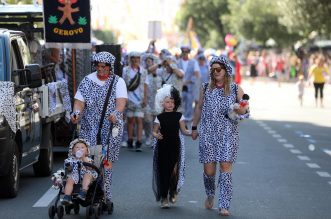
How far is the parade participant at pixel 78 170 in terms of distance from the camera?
33.7ft

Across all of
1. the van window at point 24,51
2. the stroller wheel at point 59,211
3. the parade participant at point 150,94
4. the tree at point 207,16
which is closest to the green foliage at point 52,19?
the parade participant at point 150,94

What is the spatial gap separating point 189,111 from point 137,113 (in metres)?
6.82

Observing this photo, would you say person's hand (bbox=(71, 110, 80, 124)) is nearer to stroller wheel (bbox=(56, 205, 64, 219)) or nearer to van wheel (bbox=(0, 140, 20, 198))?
stroller wheel (bbox=(56, 205, 64, 219))

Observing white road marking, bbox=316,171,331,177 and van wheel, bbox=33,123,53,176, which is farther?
white road marking, bbox=316,171,331,177

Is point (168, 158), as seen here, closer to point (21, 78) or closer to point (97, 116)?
point (97, 116)

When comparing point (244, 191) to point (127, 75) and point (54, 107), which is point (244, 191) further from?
point (127, 75)

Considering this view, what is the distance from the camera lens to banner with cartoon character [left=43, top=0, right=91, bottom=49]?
17438mm

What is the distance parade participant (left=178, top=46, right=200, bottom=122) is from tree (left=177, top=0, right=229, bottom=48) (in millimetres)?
65772

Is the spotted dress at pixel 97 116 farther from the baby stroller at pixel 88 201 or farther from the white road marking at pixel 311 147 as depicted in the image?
the white road marking at pixel 311 147

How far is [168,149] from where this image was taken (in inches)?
461

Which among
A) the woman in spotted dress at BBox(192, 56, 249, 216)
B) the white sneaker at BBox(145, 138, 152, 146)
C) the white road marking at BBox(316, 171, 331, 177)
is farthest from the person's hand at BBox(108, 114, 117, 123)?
the white sneaker at BBox(145, 138, 152, 146)

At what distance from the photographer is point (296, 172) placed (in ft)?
52.0

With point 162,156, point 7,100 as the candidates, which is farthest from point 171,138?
point 7,100

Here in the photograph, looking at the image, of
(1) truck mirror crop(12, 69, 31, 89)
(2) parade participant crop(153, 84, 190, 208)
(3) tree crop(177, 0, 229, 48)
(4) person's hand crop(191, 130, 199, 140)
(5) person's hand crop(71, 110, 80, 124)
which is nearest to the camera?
(5) person's hand crop(71, 110, 80, 124)
